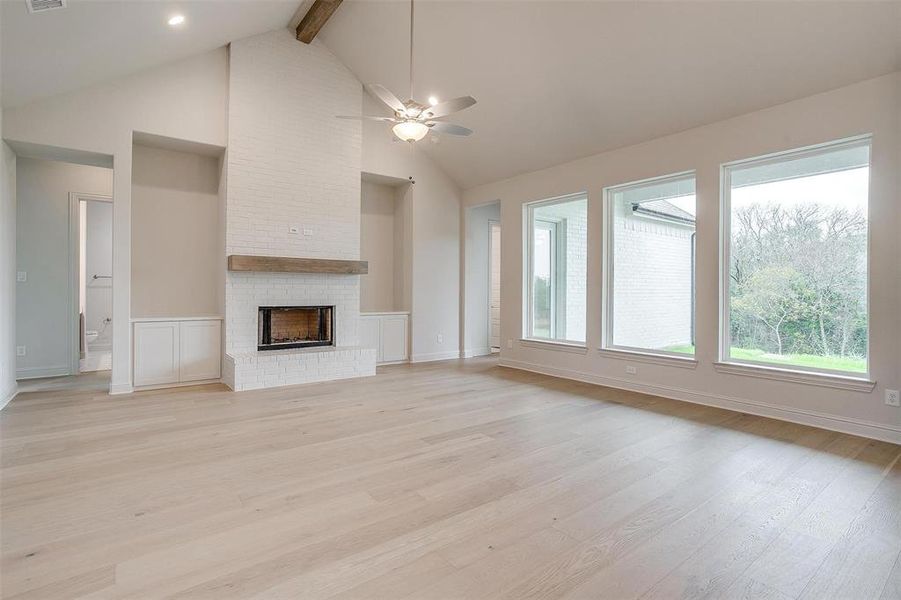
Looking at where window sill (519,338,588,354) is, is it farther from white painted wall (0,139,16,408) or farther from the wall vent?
white painted wall (0,139,16,408)

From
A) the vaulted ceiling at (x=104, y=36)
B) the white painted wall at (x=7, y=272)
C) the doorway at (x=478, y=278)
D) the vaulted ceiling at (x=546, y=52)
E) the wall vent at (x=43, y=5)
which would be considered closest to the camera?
the wall vent at (x=43, y=5)

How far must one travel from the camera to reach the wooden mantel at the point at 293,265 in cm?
517

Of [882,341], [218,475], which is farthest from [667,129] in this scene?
[218,475]

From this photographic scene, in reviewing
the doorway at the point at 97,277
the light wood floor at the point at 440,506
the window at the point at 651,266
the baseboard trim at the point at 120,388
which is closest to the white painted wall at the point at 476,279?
the window at the point at 651,266

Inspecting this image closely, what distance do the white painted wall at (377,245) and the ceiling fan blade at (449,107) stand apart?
357cm

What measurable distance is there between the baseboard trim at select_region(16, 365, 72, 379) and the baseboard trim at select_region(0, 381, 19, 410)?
671mm

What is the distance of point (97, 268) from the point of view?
779 cm

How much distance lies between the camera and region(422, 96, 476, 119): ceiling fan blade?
11.1 ft

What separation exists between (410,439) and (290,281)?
322 centimetres

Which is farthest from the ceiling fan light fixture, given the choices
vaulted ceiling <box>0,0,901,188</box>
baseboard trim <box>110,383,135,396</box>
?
baseboard trim <box>110,383,135,396</box>

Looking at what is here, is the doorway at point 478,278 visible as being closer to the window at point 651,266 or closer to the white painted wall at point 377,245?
the white painted wall at point 377,245

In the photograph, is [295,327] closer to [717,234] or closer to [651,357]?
[651,357]

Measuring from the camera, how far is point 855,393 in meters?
3.52

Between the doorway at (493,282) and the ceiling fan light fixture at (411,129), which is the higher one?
the ceiling fan light fixture at (411,129)
